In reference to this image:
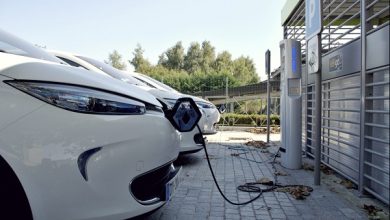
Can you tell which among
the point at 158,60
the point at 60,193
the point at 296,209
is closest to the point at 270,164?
the point at 296,209

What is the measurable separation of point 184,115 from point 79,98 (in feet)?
3.32

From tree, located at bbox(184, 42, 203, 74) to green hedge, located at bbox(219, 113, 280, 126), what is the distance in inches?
1738

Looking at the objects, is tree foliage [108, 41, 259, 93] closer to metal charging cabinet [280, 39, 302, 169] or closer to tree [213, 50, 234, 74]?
tree [213, 50, 234, 74]

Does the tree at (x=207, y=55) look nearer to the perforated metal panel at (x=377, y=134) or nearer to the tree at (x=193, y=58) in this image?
the tree at (x=193, y=58)

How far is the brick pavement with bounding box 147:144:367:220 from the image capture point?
3.55 meters

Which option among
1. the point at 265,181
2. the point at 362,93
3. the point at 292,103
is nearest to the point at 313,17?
the point at 362,93

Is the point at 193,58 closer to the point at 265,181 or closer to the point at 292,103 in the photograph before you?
the point at 292,103

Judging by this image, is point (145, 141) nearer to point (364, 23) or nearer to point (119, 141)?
point (119, 141)

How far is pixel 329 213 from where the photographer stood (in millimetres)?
3607

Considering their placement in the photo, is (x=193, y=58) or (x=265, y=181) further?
(x=193, y=58)

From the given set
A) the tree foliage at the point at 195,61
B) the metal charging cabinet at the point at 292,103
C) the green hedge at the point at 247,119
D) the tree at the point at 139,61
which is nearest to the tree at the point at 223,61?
the tree foliage at the point at 195,61

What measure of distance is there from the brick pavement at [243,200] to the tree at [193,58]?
54.9m

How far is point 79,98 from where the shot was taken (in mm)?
2285

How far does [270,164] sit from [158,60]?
5717 centimetres
